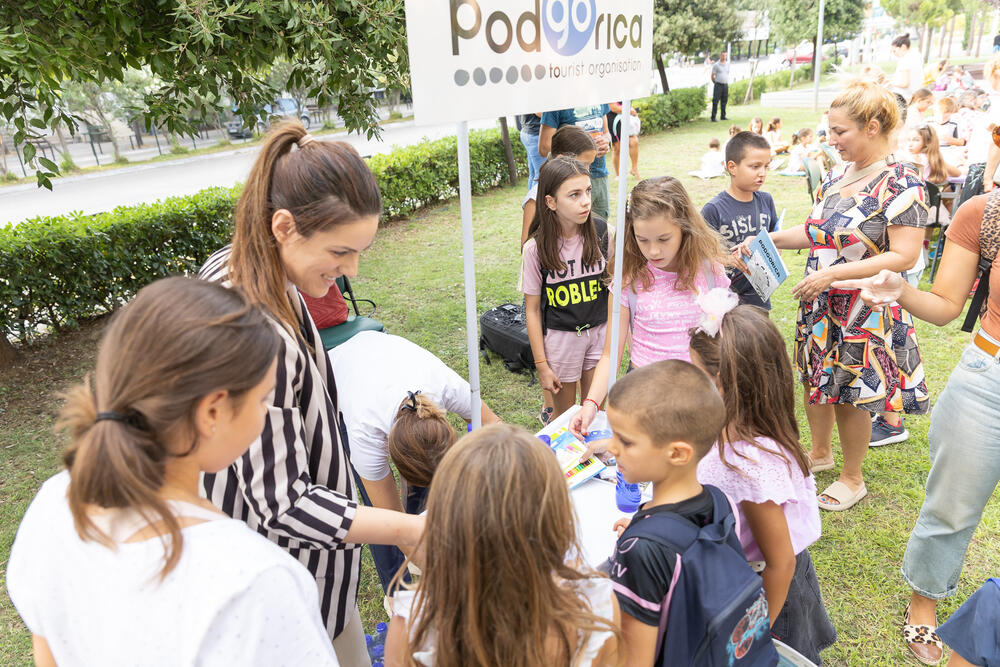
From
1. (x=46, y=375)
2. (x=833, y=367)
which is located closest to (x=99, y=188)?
(x=46, y=375)

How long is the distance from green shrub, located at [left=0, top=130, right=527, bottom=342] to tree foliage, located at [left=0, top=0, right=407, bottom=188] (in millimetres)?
1212

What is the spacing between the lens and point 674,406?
1.44 meters

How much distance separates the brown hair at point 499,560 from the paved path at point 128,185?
10.1 meters

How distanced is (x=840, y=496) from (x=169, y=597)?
3.14 m

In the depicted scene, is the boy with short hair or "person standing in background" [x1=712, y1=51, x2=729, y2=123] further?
"person standing in background" [x1=712, y1=51, x2=729, y2=123]

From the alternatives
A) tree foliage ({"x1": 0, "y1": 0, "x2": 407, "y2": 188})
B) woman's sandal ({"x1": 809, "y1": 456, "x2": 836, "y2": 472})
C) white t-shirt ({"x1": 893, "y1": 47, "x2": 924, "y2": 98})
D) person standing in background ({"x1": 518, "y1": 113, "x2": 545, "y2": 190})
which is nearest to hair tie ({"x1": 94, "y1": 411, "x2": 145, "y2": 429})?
tree foliage ({"x1": 0, "y1": 0, "x2": 407, "y2": 188})

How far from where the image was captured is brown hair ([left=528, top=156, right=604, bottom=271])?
2.86 m

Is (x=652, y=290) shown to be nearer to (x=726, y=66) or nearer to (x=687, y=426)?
(x=687, y=426)

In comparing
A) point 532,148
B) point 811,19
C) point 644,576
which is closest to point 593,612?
point 644,576

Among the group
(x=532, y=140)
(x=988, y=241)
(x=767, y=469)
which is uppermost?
(x=532, y=140)

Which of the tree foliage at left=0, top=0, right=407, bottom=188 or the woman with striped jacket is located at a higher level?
the tree foliage at left=0, top=0, right=407, bottom=188

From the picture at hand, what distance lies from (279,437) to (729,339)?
4.08 ft

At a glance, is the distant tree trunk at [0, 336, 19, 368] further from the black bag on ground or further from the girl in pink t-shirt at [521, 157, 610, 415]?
the girl in pink t-shirt at [521, 157, 610, 415]

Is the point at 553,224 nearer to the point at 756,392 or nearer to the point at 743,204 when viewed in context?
the point at 743,204
